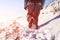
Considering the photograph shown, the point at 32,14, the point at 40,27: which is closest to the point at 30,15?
the point at 32,14

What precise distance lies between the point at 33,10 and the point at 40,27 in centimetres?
26

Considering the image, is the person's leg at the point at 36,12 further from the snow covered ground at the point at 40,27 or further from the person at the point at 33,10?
the snow covered ground at the point at 40,27

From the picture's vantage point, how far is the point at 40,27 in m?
3.15

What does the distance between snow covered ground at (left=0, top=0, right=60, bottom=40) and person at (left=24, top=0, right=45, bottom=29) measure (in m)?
0.09

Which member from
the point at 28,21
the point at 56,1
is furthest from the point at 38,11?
the point at 56,1

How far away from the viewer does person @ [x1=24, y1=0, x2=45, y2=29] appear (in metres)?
3.11

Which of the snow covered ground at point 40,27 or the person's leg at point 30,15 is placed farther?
the person's leg at point 30,15

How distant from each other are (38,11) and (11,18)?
0.43m

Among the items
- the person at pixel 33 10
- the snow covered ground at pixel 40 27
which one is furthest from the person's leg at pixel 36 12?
the snow covered ground at pixel 40 27

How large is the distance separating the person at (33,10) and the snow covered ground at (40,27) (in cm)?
9

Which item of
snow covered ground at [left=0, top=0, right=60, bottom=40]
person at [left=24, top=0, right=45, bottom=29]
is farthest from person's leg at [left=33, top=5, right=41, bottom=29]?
snow covered ground at [left=0, top=0, right=60, bottom=40]

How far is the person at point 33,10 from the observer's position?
10.2 feet

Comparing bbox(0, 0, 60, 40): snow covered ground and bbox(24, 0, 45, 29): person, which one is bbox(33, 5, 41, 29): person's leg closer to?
bbox(24, 0, 45, 29): person

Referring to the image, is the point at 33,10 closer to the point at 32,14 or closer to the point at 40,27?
the point at 32,14
